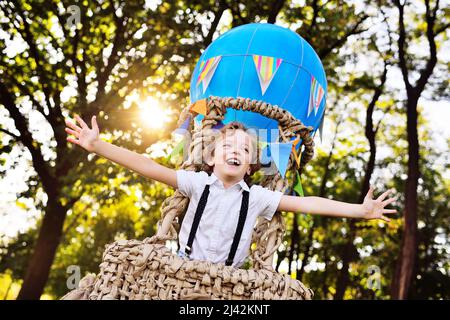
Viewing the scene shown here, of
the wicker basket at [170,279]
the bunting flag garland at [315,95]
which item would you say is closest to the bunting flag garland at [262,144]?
the bunting flag garland at [315,95]

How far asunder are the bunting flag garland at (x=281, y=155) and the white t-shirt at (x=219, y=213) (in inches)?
9.3

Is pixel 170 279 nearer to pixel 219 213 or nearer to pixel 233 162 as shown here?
pixel 219 213

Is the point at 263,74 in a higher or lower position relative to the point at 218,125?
higher

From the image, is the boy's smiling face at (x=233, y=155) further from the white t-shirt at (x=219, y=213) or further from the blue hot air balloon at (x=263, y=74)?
the blue hot air balloon at (x=263, y=74)

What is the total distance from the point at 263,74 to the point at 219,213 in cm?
113

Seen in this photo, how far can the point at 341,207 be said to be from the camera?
2828 mm

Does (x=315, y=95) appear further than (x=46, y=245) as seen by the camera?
No

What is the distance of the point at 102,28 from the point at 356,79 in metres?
7.10

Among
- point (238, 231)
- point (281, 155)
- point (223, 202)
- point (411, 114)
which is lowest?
point (238, 231)

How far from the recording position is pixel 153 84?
10.6 meters

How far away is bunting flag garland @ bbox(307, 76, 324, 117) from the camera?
11.6 ft

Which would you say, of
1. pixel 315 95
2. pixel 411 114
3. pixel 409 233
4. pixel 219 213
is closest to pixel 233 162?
pixel 219 213

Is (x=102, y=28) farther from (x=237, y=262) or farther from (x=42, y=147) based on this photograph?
(x=237, y=262)

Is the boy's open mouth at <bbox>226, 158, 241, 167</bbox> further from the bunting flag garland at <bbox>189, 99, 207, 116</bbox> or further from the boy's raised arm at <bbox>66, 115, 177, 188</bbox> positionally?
the bunting flag garland at <bbox>189, 99, 207, 116</bbox>
